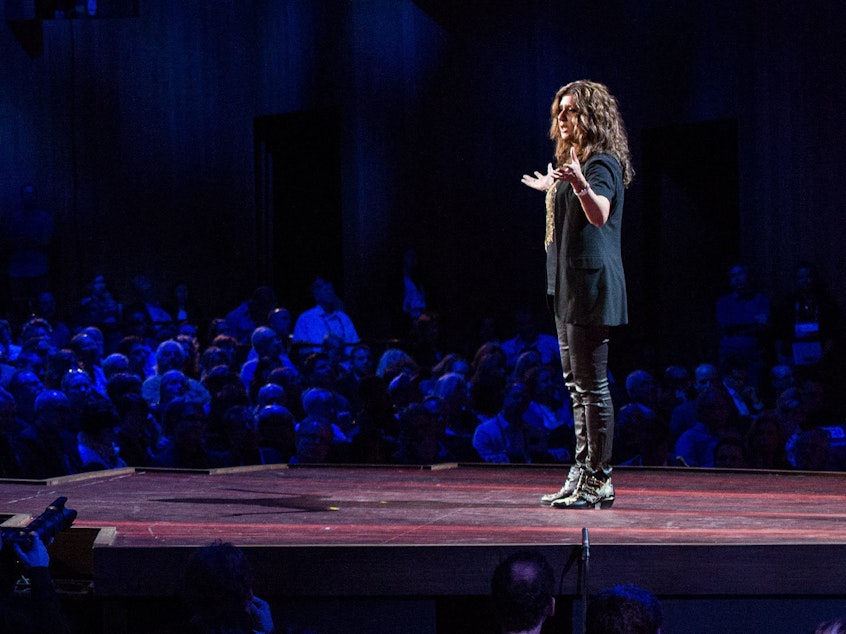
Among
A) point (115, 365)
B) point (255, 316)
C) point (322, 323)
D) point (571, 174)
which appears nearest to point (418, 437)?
Answer: point (571, 174)

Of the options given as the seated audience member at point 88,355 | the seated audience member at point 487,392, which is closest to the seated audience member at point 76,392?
the seated audience member at point 88,355

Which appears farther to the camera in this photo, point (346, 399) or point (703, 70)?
point (703, 70)

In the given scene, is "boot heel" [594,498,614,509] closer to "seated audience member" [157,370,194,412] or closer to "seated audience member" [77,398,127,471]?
"seated audience member" [77,398,127,471]

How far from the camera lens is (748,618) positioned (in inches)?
128

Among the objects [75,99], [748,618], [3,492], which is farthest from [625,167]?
[75,99]

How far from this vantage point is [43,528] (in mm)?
3084

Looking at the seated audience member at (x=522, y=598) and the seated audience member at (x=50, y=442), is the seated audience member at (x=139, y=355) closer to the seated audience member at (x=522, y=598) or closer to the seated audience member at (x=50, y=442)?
the seated audience member at (x=50, y=442)

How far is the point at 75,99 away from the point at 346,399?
7.18 metres

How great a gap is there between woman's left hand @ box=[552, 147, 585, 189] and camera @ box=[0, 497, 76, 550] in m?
1.58

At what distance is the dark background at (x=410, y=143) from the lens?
9773 mm

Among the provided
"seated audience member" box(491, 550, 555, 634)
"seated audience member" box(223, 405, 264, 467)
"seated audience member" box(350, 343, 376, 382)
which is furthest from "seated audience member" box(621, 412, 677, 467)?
"seated audience member" box(491, 550, 555, 634)

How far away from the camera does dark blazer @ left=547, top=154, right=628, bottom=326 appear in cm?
380

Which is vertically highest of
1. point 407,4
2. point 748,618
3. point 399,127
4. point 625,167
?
point 407,4

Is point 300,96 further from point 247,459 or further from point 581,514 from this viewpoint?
point 581,514
